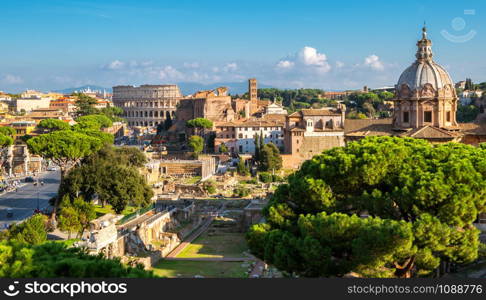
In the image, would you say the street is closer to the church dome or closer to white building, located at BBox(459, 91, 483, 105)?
the church dome

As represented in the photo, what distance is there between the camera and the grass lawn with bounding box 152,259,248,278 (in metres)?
19.6

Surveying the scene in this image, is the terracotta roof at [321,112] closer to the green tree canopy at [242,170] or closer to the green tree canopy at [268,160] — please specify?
the green tree canopy at [268,160]

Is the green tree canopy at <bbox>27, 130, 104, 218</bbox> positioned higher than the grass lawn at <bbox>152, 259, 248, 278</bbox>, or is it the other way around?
the green tree canopy at <bbox>27, 130, 104, 218</bbox>

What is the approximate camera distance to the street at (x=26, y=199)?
30.5 m

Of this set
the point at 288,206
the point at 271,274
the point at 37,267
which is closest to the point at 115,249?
the point at 271,274

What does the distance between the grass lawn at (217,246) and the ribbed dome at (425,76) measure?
49.4ft

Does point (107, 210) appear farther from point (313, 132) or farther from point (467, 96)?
point (467, 96)

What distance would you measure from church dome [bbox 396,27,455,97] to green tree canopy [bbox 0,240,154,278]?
26610mm

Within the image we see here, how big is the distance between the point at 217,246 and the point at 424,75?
17690 mm

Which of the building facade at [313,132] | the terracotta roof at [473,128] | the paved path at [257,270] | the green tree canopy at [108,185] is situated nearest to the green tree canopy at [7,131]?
the green tree canopy at [108,185]

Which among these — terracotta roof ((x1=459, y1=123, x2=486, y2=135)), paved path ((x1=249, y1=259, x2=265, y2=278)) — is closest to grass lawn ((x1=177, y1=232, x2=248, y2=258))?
paved path ((x1=249, y1=259, x2=265, y2=278))

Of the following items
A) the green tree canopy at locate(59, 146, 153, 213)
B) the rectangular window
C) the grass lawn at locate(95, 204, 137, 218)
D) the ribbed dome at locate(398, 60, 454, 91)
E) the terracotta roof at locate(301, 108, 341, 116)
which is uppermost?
the ribbed dome at locate(398, 60, 454, 91)

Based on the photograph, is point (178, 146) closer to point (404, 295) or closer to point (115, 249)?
point (115, 249)

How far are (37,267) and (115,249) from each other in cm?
1029
